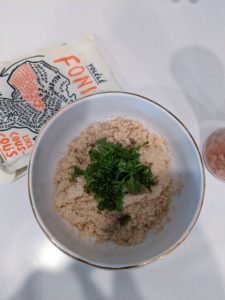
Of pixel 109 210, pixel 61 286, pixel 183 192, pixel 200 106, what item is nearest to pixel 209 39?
pixel 200 106

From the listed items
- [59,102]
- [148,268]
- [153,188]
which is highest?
[59,102]

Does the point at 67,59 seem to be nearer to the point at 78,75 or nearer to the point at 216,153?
the point at 78,75

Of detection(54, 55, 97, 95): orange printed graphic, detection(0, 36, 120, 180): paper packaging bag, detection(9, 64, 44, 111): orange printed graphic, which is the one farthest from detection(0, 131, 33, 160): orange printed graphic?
detection(54, 55, 97, 95): orange printed graphic

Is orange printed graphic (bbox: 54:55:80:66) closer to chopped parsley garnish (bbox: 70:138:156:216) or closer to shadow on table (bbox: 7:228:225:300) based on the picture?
chopped parsley garnish (bbox: 70:138:156:216)

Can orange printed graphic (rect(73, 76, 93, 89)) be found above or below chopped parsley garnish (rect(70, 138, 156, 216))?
above

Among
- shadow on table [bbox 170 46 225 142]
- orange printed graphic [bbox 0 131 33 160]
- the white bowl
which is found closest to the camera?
the white bowl

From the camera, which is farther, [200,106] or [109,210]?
[200,106]

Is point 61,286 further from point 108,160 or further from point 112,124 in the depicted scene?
point 112,124
